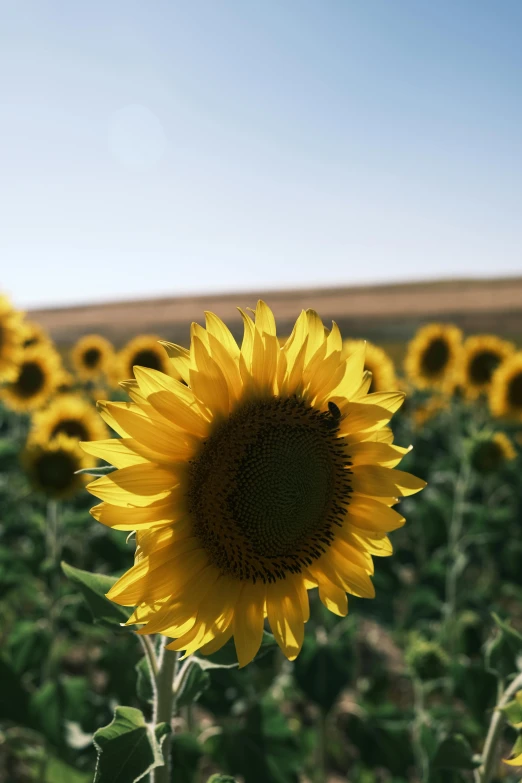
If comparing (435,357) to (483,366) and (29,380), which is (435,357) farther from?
(29,380)

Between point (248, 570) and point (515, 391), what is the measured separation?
5110mm

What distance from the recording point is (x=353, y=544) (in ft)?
5.49

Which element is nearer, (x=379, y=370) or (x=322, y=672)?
(x=322, y=672)

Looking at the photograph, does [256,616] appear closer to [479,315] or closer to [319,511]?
[319,511]

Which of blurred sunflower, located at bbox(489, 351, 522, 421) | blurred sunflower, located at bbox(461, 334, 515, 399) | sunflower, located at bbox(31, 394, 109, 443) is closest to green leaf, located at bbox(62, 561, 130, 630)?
sunflower, located at bbox(31, 394, 109, 443)

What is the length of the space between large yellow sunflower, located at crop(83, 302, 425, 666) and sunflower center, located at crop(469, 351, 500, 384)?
213 inches

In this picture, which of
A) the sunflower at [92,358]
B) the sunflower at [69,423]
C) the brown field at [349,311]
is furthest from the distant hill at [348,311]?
the sunflower at [69,423]

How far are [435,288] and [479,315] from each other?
19.5m

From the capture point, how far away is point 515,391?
605cm

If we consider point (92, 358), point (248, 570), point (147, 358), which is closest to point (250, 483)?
point (248, 570)

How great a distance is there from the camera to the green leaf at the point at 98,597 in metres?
1.58

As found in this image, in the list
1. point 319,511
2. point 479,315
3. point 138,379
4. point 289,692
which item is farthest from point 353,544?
point 479,315

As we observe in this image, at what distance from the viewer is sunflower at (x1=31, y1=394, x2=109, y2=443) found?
15.3 ft

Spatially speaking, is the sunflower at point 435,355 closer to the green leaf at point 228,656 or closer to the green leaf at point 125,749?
the green leaf at point 228,656
